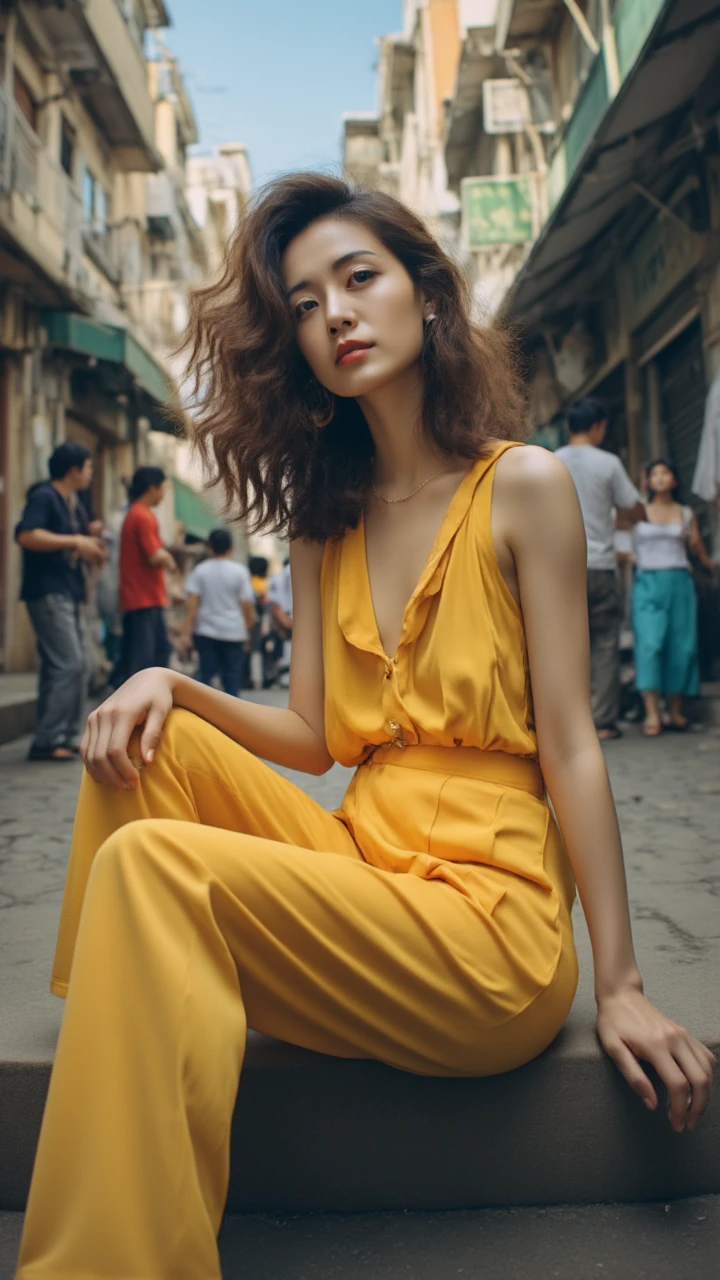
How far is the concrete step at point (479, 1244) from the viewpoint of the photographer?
1.52 metres

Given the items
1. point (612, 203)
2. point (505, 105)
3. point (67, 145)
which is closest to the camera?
point (612, 203)

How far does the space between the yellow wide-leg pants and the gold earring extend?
724 mm

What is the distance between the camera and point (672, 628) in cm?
727

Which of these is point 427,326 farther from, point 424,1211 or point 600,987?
point 424,1211

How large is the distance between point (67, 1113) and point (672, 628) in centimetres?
643

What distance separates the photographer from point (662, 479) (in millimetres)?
7277

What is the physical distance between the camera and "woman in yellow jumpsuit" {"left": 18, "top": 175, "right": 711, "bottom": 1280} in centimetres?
131

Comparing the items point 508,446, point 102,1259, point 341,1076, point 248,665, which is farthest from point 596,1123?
point 248,665

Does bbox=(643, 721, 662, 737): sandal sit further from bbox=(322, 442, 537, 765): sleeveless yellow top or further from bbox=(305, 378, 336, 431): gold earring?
bbox=(322, 442, 537, 765): sleeveless yellow top

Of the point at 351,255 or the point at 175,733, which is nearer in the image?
the point at 175,733

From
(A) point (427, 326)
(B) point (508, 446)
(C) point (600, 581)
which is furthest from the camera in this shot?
(C) point (600, 581)

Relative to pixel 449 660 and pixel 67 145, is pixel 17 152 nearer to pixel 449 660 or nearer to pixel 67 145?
pixel 67 145

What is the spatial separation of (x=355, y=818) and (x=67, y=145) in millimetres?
17205

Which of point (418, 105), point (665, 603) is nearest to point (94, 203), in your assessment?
point (418, 105)
